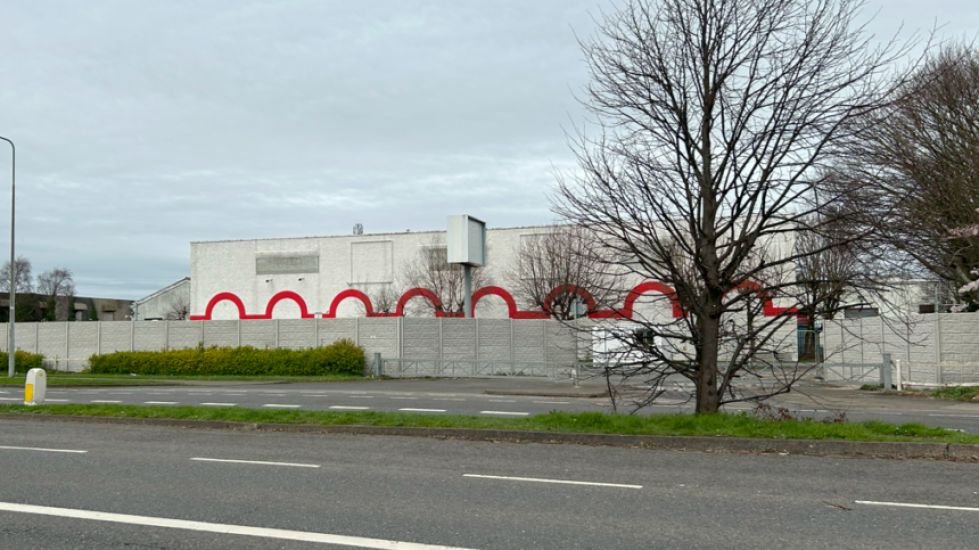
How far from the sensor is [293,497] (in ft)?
26.2

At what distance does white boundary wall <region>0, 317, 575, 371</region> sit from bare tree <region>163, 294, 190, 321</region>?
29186mm

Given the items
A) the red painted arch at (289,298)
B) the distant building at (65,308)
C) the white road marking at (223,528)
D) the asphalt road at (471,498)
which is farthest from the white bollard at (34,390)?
the distant building at (65,308)

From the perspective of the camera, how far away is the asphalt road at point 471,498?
21.0 ft

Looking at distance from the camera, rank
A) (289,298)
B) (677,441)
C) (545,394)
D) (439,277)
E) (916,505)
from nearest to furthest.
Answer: (916,505)
(677,441)
(545,394)
(439,277)
(289,298)

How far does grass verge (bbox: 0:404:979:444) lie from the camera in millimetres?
10945

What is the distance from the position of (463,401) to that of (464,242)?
15.7m

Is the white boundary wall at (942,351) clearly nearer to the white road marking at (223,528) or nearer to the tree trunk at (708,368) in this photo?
the tree trunk at (708,368)

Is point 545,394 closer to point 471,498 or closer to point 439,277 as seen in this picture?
point 471,498

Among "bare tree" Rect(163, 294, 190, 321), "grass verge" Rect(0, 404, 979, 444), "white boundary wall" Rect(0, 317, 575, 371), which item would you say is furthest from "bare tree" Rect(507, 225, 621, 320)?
"bare tree" Rect(163, 294, 190, 321)

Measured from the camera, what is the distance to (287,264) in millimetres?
61281

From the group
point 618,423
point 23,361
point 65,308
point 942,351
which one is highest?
point 65,308

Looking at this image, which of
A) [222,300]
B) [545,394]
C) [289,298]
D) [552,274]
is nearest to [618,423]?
[545,394]

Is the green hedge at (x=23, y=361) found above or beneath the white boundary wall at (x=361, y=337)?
beneath

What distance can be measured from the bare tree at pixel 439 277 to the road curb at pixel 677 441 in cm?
3588
